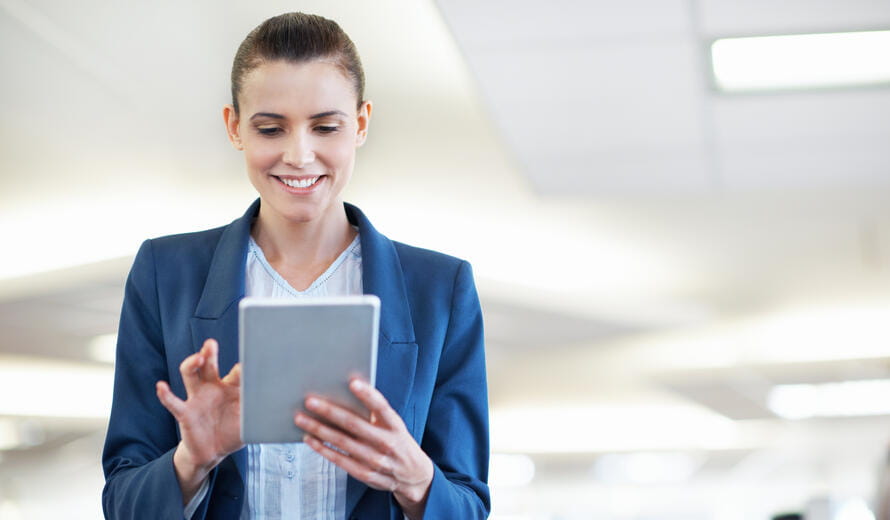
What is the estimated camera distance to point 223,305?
5.27 ft

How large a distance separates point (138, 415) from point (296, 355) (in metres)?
0.36

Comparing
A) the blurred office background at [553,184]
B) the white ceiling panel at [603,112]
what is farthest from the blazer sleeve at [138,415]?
the white ceiling panel at [603,112]

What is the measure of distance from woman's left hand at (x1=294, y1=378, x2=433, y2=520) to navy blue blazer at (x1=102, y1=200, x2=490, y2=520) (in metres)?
0.10

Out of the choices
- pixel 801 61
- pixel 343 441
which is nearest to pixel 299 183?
pixel 343 441

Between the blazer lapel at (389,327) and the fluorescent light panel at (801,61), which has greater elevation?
the fluorescent light panel at (801,61)

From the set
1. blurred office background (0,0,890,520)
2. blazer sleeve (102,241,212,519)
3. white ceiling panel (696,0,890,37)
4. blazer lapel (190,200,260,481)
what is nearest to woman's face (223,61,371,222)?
blazer lapel (190,200,260,481)

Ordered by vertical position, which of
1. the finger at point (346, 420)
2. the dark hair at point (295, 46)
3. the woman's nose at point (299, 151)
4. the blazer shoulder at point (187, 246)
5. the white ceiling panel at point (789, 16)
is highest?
the white ceiling panel at point (789, 16)

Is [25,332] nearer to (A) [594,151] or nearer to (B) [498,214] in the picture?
(B) [498,214]

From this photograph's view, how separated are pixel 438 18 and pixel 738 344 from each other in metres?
7.18

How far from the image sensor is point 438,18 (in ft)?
14.1

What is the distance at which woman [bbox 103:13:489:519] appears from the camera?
1.54 m

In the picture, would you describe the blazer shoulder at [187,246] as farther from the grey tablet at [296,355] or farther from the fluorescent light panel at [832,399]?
the fluorescent light panel at [832,399]

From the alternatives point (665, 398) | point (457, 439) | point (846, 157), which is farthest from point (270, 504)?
point (665, 398)

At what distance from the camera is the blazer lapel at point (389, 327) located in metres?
1.59
